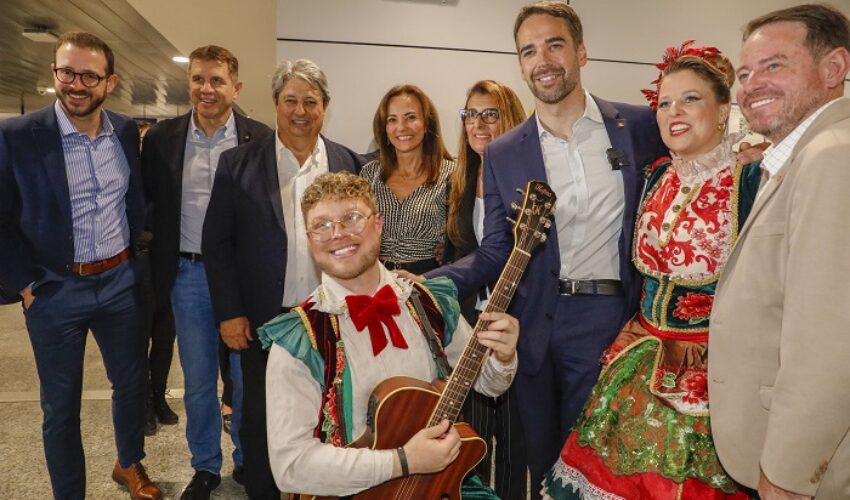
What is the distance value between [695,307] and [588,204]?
1.72 feet

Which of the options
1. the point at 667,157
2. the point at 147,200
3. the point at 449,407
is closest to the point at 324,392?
the point at 449,407

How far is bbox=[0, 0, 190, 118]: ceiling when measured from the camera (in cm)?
627

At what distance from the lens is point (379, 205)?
263 centimetres

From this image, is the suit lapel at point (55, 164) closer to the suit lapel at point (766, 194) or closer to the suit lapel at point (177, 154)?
the suit lapel at point (177, 154)

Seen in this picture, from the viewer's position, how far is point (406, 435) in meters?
1.50

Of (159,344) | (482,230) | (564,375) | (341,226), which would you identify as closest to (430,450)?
(341,226)

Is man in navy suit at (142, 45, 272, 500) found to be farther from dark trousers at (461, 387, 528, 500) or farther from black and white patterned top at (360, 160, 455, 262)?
dark trousers at (461, 387, 528, 500)

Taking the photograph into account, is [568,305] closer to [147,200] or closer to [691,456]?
[691,456]

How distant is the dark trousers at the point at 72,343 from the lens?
7.86 ft

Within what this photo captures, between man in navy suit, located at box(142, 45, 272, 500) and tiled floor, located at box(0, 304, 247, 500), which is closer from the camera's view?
man in navy suit, located at box(142, 45, 272, 500)

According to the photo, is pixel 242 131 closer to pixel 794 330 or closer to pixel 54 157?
pixel 54 157

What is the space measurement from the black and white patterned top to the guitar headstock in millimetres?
934

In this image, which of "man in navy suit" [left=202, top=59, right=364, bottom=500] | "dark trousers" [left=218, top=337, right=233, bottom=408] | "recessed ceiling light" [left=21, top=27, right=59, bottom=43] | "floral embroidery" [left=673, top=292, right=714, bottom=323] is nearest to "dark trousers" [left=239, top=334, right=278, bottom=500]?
"man in navy suit" [left=202, top=59, right=364, bottom=500]

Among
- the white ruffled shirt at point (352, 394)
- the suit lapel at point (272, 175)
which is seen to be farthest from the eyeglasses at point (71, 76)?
the white ruffled shirt at point (352, 394)
